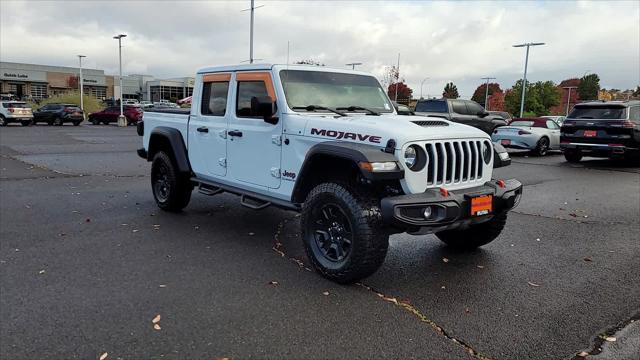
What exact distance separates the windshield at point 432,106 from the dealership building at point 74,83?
70.3 m

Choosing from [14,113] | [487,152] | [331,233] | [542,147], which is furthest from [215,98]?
[14,113]

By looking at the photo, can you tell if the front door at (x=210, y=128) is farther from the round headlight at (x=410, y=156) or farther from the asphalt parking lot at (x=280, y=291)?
the round headlight at (x=410, y=156)

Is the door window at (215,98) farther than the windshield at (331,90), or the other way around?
the door window at (215,98)

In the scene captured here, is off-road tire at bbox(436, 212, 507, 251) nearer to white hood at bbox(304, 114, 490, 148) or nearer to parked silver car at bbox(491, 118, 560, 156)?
white hood at bbox(304, 114, 490, 148)

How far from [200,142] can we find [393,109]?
2478mm

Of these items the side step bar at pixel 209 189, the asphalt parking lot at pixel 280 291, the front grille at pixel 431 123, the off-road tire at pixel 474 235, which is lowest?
the asphalt parking lot at pixel 280 291

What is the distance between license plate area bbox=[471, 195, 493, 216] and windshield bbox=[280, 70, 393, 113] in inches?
71.4

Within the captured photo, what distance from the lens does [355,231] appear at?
4105 mm

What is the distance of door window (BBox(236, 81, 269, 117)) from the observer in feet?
17.8

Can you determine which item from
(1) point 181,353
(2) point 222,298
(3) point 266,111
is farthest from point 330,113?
(1) point 181,353

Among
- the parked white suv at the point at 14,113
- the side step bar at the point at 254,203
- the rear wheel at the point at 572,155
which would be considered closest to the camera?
the side step bar at the point at 254,203

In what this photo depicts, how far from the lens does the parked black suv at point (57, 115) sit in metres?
34.9

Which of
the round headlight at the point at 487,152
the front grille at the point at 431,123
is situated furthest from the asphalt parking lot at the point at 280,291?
the front grille at the point at 431,123

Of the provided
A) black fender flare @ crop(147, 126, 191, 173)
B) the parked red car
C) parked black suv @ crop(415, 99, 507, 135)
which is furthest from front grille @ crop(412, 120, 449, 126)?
the parked red car
